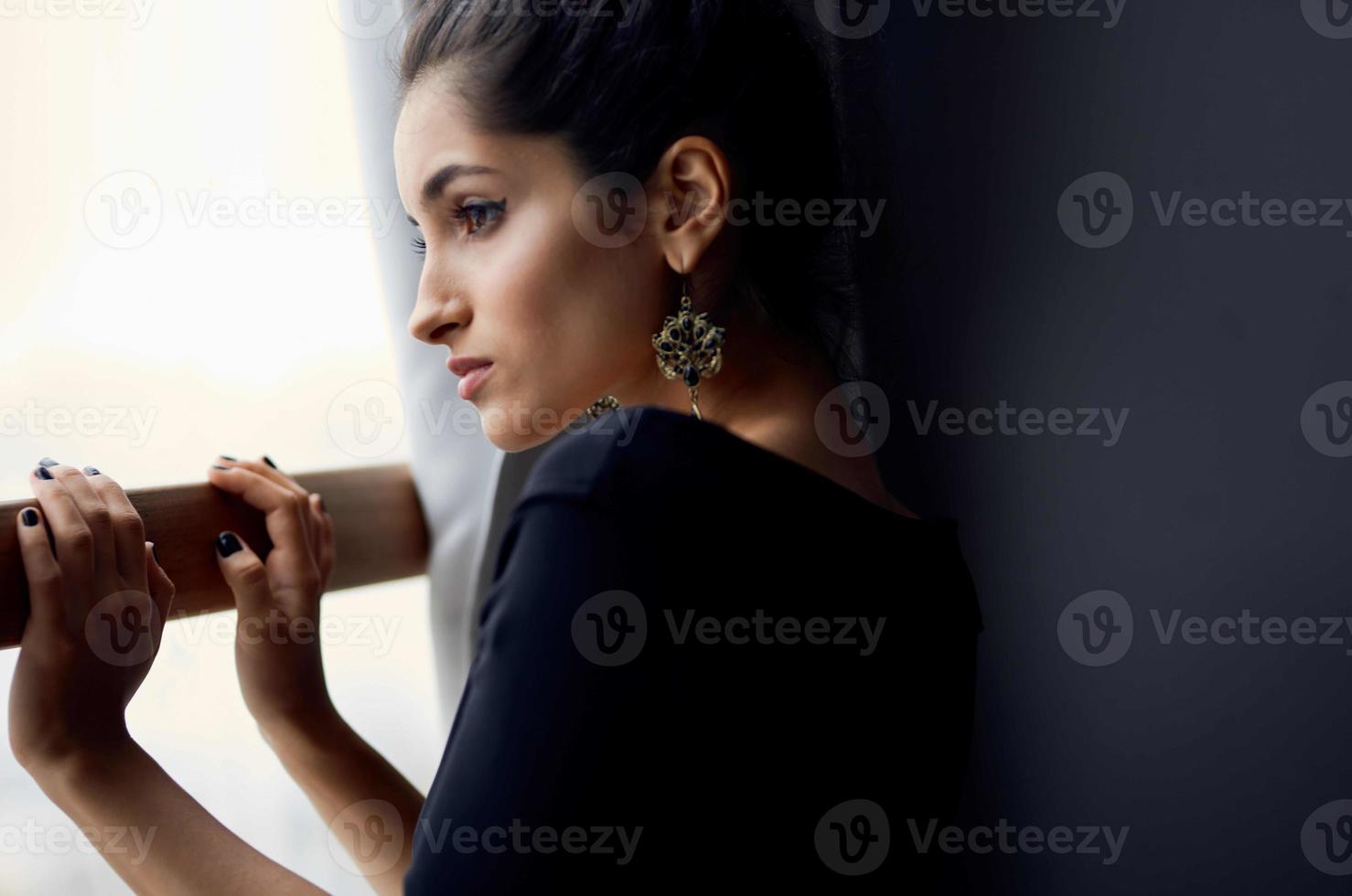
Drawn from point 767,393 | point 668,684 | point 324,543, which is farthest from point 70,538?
point 767,393

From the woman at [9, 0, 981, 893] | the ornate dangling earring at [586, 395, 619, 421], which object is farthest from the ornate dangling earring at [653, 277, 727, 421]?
the ornate dangling earring at [586, 395, 619, 421]

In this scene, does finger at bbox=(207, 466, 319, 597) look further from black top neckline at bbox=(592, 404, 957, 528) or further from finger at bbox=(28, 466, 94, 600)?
black top neckline at bbox=(592, 404, 957, 528)

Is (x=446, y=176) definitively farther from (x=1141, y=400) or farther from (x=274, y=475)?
(x=1141, y=400)

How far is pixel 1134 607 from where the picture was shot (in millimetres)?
1265

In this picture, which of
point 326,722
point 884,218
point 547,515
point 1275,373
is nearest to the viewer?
point 547,515

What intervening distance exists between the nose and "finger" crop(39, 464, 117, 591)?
0.27 m

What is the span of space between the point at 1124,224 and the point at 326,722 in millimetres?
1000

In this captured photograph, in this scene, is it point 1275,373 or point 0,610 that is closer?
point 0,610

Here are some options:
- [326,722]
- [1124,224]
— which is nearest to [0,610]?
[326,722]

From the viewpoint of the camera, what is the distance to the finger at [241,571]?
0.91 metres

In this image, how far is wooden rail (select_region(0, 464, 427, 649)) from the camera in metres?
0.73

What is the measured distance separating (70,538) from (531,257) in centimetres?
38

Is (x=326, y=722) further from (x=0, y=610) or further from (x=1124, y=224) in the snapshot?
(x=1124, y=224)

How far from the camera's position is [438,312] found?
891 mm
